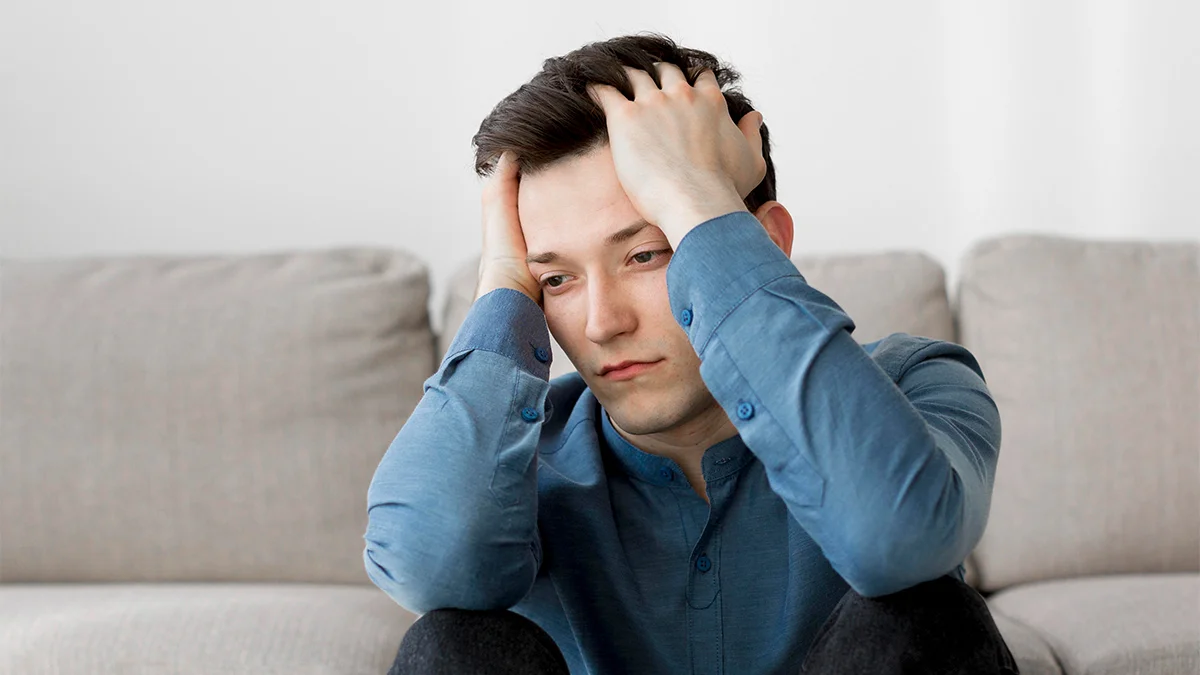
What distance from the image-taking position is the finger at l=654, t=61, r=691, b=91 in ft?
4.39

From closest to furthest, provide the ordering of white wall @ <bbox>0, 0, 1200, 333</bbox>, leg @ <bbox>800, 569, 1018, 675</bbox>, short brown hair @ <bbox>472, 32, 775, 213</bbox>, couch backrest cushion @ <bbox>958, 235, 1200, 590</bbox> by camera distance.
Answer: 1. leg @ <bbox>800, 569, 1018, 675</bbox>
2. short brown hair @ <bbox>472, 32, 775, 213</bbox>
3. couch backrest cushion @ <bbox>958, 235, 1200, 590</bbox>
4. white wall @ <bbox>0, 0, 1200, 333</bbox>

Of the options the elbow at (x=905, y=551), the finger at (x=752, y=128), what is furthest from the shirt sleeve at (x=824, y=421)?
the finger at (x=752, y=128)

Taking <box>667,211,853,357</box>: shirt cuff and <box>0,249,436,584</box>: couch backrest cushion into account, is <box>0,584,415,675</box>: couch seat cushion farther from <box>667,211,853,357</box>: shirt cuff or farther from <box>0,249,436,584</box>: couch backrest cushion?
<box>667,211,853,357</box>: shirt cuff

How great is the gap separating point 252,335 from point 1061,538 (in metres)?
1.48

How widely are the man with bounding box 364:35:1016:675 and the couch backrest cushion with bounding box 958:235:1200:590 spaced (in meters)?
0.69

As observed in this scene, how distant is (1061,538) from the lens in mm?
1964

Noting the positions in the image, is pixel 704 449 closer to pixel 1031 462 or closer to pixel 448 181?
pixel 1031 462

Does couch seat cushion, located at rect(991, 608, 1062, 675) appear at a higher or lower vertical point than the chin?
Result: lower

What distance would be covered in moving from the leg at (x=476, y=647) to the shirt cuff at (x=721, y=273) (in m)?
0.33

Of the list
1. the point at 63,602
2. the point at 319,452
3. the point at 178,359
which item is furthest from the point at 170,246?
the point at 63,602

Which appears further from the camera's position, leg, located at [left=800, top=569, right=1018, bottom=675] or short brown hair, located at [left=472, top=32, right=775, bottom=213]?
short brown hair, located at [left=472, top=32, right=775, bottom=213]

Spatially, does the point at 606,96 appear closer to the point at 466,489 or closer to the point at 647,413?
the point at 647,413

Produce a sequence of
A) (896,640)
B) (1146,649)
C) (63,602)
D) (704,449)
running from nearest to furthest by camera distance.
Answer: (896,640) < (704,449) < (1146,649) < (63,602)

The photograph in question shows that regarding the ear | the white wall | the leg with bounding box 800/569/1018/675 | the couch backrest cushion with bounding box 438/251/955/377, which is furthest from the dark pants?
the white wall
